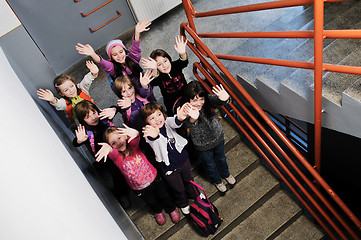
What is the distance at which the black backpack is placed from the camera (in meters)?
3.08

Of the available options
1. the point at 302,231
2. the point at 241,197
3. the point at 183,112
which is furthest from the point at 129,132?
the point at 302,231

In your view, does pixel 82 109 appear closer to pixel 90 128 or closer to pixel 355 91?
pixel 90 128

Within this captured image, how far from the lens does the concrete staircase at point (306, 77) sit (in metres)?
2.41

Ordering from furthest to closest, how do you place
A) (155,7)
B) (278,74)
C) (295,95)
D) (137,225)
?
(155,7)
(137,225)
(278,74)
(295,95)

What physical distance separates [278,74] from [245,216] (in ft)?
4.43

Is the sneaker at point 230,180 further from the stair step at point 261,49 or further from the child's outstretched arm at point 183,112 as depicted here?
the child's outstretched arm at point 183,112

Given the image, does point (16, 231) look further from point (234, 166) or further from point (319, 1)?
point (234, 166)

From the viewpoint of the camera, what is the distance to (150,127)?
2588mm

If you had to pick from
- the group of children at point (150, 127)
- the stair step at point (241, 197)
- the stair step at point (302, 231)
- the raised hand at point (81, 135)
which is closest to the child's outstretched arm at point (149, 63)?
the group of children at point (150, 127)

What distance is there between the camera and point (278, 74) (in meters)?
3.00

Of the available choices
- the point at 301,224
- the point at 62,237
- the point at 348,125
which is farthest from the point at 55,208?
the point at 301,224

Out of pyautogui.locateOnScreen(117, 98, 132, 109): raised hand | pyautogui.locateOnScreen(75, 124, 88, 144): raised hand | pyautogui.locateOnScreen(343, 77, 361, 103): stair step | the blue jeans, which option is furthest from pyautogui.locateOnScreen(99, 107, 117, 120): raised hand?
pyautogui.locateOnScreen(343, 77, 361, 103): stair step

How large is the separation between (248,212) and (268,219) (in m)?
0.19

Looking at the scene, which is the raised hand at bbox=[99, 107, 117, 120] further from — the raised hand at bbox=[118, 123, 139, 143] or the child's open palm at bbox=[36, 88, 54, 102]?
the child's open palm at bbox=[36, 88, 54, 102]
